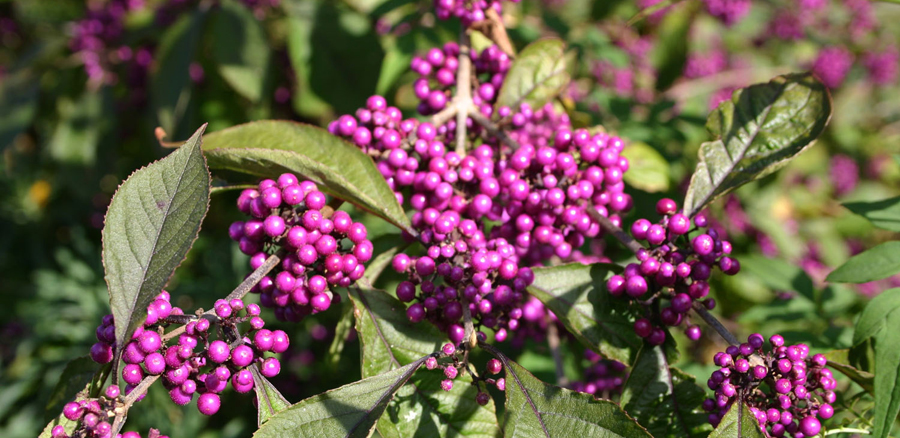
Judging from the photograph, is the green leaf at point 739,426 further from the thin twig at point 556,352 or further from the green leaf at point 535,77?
the green leaf at point 535,77

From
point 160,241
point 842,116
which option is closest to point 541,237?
point 160,241

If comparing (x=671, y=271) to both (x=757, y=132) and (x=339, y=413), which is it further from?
(x=339, y=413)

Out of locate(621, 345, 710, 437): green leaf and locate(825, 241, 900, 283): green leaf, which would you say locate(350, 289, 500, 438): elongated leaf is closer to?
locate(621, 345, 710, 437): green leaf

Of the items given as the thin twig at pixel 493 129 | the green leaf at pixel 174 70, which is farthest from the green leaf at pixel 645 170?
the green leaf at pixel 174 70

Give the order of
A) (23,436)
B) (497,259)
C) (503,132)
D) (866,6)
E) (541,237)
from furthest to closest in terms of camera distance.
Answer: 1. (866,6)
2. (23,436)
3. (503,132)
4. (541,237)
5. (497,259)

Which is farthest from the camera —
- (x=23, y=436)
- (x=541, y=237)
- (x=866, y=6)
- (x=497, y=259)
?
(x=866, y=6)

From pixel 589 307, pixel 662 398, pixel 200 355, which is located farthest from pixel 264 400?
pixel 662 398

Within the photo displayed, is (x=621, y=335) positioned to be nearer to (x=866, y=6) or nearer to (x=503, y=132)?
(x=503, y=132)
